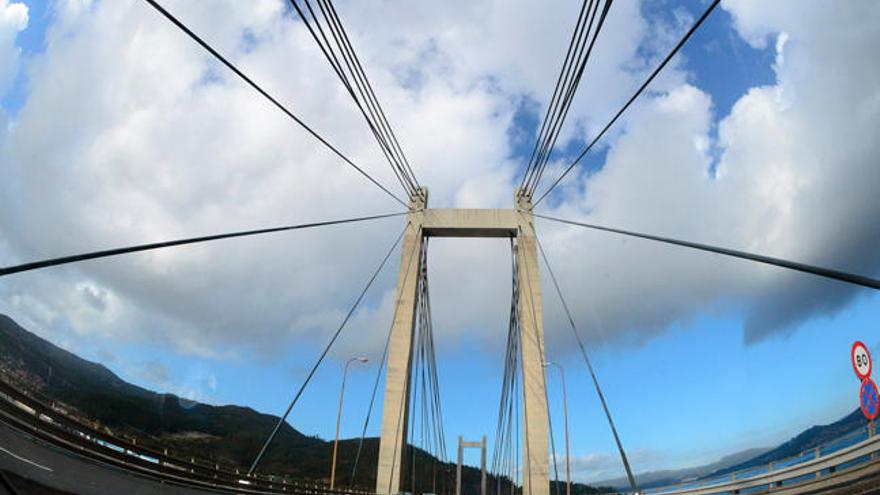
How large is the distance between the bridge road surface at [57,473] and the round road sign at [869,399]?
1062 centimetres

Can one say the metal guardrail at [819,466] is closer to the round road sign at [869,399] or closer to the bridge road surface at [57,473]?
the round road sign at [869,399]

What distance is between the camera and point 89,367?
193m

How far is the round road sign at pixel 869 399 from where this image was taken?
8805mm

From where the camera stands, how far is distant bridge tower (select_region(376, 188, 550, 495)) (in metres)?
20.7

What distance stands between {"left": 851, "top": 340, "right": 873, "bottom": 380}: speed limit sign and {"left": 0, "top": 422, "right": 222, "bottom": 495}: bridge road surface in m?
10.9

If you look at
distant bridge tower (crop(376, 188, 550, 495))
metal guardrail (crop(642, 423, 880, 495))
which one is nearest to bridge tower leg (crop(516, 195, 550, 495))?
distant bridge tower (crop(376, 188, 550, 495))

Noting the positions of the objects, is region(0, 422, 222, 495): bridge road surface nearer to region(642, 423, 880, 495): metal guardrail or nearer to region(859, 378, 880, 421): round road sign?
region(642, 423, 880, 495): metal guardrail

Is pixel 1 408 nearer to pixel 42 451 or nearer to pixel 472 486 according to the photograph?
pixel 42 451

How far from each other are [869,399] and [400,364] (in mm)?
15667

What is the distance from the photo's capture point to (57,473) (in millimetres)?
6922

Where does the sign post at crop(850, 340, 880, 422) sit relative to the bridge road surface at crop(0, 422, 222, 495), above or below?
above

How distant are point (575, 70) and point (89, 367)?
222 m

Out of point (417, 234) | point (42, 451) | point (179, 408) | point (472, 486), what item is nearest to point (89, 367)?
point (179, 408)

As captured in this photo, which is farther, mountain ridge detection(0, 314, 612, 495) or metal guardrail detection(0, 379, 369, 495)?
mountain ridge detection(0, 314, 612, 495)
